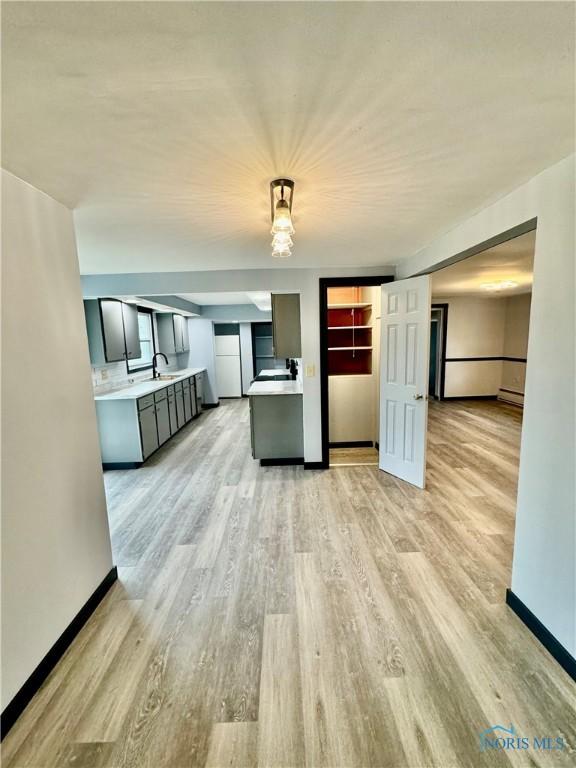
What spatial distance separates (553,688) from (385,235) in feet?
8.62

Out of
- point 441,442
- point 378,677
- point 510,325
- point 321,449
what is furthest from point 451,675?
point 510,325

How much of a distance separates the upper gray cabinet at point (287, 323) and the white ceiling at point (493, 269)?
5.54ft

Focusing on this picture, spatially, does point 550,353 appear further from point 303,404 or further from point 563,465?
point 303,404

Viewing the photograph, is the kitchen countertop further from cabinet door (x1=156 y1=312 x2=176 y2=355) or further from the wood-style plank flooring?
cabinet door (x1=156 y1=312 x2=176 y2=355)

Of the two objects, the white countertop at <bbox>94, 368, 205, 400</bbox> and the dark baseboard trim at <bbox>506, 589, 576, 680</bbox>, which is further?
the white countertop at <bbox>94, 368, 205, 400</bbox>

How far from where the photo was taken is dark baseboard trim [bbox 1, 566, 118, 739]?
1271mm

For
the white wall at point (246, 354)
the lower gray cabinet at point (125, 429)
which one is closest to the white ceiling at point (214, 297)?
the white wall at point (246, 354)

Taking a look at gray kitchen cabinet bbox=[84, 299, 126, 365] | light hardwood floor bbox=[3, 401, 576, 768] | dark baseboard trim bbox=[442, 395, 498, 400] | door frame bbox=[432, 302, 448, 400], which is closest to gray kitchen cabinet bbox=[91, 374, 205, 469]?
gray kitchen cabinet bbox=[84, 299, 126, 365]

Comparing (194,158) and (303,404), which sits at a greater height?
(194,158)

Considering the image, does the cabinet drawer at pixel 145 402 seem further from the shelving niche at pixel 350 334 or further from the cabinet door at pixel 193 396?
the shelving niche at pixel 350 334

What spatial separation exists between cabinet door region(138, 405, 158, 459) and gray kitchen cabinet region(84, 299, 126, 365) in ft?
2.51

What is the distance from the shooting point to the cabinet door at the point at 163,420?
444 centimetres

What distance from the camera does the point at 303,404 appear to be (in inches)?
142

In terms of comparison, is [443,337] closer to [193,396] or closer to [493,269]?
[493,269]
